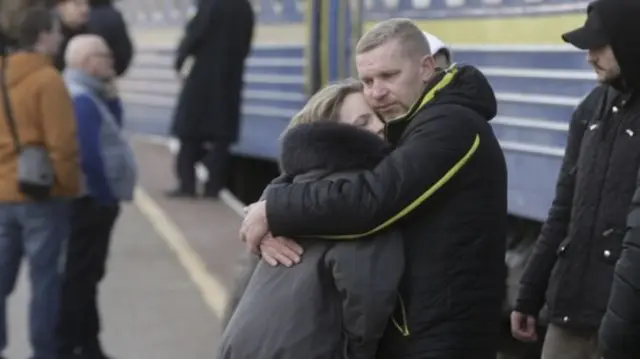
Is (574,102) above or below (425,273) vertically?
below

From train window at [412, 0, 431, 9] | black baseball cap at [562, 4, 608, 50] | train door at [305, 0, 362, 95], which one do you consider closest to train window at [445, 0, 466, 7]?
train window at [412, 0, 431, 9]

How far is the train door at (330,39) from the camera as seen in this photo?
13.0 meters

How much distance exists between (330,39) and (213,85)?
44.4 inches

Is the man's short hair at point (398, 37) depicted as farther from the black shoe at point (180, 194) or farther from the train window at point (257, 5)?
the train window at point (257, 5)

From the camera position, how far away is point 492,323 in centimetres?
424

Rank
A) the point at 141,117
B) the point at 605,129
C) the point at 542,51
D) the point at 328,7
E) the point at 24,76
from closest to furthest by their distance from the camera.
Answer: the point at 605,129 → the point at 24,76 → the point at 542,51 → the point at 328,7 → the point at 141,117

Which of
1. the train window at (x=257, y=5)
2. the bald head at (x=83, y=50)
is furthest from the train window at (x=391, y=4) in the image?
the train window at (x=257, y=5)

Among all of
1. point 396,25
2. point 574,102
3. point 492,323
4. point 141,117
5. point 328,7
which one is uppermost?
point 396,25

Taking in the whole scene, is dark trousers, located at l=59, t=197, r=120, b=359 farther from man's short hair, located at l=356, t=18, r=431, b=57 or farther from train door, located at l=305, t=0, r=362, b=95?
train door, located at l=305, t=0, r=362, b=95

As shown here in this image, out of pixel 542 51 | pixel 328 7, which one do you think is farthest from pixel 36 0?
pixel 328 7

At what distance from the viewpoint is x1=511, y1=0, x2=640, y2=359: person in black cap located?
4.92 meters

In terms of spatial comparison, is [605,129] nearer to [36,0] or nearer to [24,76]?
[24,76]

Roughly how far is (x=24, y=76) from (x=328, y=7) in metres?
6.61

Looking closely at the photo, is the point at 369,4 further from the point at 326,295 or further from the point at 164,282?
the point at 326,295
